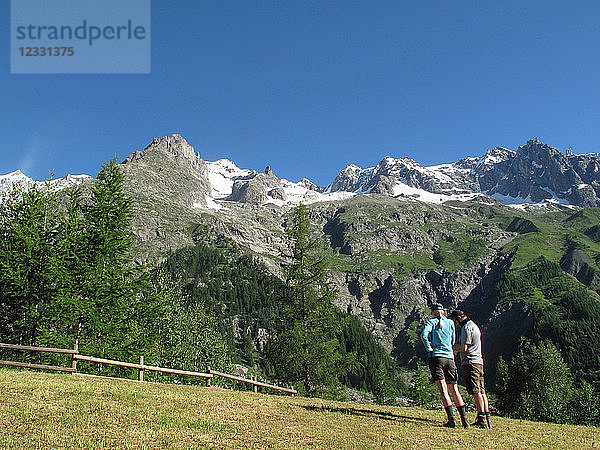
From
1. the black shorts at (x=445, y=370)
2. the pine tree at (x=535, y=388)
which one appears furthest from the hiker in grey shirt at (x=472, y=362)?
the pine tree at (x=535, y=388)

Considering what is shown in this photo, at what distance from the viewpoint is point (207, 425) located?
476 inches

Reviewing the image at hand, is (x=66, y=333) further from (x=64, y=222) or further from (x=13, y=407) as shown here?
(x=13, y=407)

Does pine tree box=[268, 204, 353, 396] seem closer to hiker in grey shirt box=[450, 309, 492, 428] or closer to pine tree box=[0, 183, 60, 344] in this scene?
pine tree box=[0, 183, 60, 344]

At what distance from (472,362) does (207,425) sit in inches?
357

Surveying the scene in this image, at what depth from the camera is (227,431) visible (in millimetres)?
11594

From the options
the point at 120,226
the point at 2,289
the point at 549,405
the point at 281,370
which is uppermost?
the point at 120,226

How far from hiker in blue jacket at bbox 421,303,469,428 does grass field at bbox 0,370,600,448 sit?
76 cm

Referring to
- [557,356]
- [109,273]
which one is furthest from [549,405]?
[109,273]

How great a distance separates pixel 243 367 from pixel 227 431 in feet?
547

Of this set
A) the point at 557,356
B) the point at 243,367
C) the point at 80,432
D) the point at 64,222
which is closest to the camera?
the point at 80,432

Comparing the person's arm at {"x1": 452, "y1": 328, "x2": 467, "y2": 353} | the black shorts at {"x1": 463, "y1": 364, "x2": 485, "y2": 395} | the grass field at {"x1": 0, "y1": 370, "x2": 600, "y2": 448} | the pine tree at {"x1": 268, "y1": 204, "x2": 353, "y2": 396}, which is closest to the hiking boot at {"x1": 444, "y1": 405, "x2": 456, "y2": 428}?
the grass field at {"x1": 0, "y1": 370, "x2": 600, "y2": 448}

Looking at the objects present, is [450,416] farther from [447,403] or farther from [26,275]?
[26,275]

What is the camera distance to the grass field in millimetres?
10375

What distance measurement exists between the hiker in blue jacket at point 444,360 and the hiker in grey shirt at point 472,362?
446 mm
